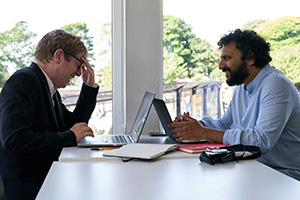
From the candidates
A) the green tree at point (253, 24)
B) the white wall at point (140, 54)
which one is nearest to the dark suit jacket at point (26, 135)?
the white wall at point (140, 54)

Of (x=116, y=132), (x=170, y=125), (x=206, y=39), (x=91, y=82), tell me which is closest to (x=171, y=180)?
→ (x=170, y=125)

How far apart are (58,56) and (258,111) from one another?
1.16 m

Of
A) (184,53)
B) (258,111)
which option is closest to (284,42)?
(184,53)

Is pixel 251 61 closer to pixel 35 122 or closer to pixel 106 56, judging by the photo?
pixel 106 56

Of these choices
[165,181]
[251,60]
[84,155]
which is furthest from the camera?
[251,60]

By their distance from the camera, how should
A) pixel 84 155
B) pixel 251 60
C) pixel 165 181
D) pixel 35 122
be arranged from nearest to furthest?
pixel 165 181
pixel 84 155
pixel 35 122
pixel 251 60

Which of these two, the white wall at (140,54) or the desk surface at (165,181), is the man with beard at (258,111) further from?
the white wall at (140,54)

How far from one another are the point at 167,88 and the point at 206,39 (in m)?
0.48

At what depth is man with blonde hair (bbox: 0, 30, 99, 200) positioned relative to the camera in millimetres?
1832

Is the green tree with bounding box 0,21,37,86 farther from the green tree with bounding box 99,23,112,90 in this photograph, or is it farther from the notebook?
the notebook

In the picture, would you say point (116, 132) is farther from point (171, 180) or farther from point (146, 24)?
point (171, 180)

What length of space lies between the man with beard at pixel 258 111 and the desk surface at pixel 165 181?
417mm

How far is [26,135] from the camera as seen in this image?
182cm

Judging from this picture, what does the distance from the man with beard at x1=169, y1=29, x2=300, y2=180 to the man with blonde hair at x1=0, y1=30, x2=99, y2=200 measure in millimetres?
649
